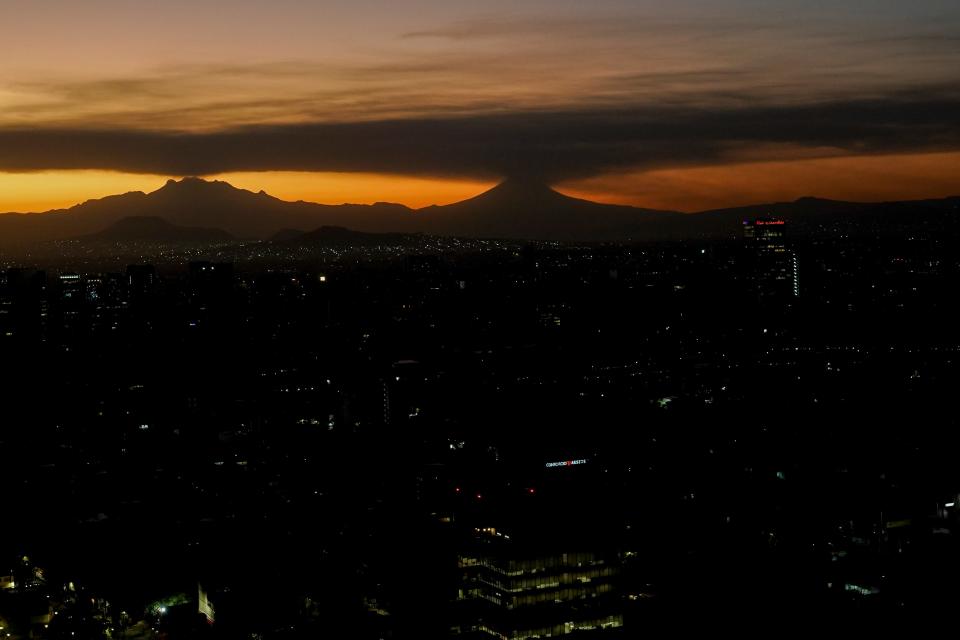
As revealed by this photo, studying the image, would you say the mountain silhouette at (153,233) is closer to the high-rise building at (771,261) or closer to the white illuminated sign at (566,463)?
the high-rise building at (771,261)

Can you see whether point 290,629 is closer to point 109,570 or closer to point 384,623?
point 384,623

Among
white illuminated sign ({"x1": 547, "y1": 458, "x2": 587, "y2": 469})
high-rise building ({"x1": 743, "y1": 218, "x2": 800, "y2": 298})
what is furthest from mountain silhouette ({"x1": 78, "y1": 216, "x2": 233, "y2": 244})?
white illuminated sign ({"x1": 547, "y1": 458, "x2": 587, "y2": 469})

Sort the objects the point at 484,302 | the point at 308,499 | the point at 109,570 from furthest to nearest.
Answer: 1. the point at 484,302
2. the point at 308,499
3. the point at 109,570

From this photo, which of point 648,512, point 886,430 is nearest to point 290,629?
point 648,512

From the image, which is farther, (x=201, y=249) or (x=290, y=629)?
(x=201, y=249)

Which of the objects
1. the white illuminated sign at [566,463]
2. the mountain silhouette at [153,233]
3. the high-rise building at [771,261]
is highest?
the mountain silhouette at [153,233]

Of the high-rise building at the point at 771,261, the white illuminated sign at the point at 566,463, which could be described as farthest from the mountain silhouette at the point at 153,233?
the white illuminated sign at the point at 566,463
